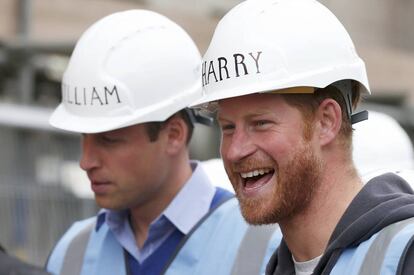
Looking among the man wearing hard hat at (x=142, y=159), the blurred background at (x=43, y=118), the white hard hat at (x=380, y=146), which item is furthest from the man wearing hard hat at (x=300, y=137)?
the blurred background at (x=43, y=118)

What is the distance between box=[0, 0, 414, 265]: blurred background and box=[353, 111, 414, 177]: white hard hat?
2357mm

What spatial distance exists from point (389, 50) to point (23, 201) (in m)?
6.96

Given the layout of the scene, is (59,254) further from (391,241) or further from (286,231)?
(391,241)

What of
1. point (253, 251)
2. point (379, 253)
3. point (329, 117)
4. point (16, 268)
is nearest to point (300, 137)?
point (329, 117)

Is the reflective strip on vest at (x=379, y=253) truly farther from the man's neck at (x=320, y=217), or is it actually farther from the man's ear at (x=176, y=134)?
the man's ear at (x=176, y=134)

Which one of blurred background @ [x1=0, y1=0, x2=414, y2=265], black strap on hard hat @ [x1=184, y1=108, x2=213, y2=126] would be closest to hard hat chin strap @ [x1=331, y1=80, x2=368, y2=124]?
black strap on hard hat @ [x1=184, y1=108, x2=213, y2=126]

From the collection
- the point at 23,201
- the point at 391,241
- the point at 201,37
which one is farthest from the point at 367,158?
the point at 201,37

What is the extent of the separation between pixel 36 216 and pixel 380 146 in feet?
8.80

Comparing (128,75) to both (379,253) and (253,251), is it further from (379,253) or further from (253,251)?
(379,253)

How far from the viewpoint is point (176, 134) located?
4.52 metres

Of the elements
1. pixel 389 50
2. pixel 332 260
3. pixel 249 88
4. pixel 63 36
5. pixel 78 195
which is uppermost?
pixel 249 88

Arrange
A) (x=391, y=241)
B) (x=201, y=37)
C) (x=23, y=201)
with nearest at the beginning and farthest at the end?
(x=391, y=241), (x=23, y=201), (x=201, y=37)

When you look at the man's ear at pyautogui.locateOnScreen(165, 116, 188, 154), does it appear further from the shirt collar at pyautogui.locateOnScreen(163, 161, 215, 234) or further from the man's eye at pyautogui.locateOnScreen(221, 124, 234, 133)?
the man's eye at pyautogui.locateOnScreen(221, 124, 234, 133)

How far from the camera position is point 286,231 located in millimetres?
3164
